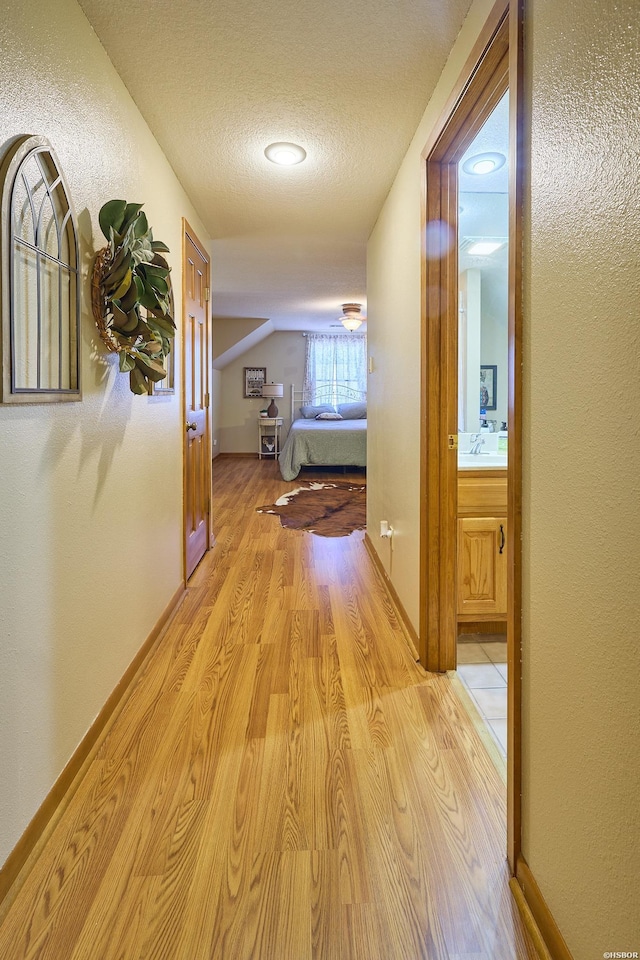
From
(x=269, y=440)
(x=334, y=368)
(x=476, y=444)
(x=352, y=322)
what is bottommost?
(x=476, y=444)

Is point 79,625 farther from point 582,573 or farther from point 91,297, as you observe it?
point 582,573

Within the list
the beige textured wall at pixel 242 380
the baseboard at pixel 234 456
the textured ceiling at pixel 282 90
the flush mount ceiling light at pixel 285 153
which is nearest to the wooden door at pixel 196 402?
the textured ceiling at pixel 282 90

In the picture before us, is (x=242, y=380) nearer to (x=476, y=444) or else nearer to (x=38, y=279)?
(x=476, y=444)

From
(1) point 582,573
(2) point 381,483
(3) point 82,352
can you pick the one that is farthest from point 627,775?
(2) point 381,483

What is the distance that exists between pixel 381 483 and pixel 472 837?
232 cm

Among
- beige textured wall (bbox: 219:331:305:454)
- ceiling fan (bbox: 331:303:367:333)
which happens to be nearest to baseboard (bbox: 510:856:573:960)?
ceiling fan (bbox: 331:303:367:333)

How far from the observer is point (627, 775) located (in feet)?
2.65

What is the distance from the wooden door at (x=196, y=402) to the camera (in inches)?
129

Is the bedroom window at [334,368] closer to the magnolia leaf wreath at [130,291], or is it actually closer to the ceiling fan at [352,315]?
the ceiling fan at [352,315]

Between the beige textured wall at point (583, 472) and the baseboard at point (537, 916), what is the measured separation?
34 mm

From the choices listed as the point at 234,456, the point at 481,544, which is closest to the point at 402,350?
the point at 481,544

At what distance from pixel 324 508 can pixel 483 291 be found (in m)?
2.62

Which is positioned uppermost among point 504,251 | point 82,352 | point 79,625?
point 504,251

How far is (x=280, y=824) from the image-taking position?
1.44 meters
